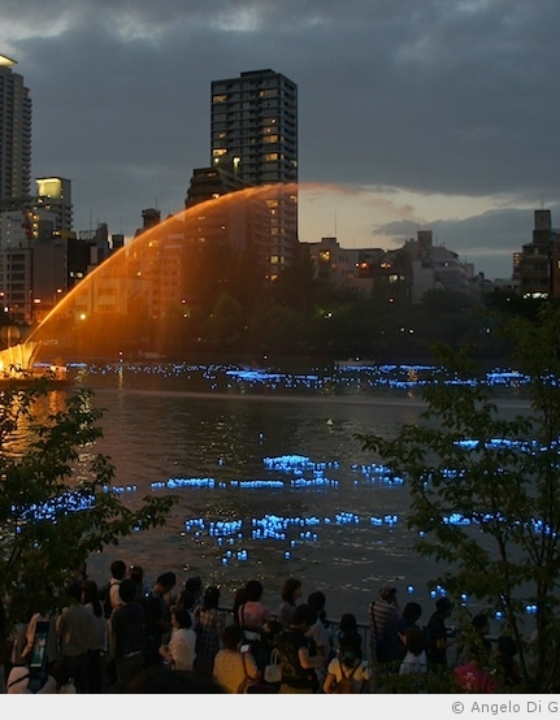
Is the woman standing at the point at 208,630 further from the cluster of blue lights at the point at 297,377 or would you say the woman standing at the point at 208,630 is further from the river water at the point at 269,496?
the cluster of blue lights at the point at 297,377

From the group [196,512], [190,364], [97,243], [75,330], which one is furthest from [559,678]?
[97,243]

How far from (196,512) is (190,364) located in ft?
253

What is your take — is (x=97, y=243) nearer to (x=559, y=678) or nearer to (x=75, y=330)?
(x=75, y=330)

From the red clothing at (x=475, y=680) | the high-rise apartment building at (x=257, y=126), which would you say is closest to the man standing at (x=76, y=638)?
the red clothing at (x=475, y=680)

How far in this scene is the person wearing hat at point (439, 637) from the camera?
802 cm

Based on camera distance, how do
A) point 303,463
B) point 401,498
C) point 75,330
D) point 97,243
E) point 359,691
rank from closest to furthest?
point 359,691, point 401,498, point 303,463, point 75,330, point 97,243

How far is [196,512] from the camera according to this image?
61.4 ft

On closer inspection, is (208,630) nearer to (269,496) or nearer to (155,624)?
(155,624)

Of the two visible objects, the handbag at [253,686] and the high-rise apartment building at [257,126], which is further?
the high-rise apartment building at [257,126]

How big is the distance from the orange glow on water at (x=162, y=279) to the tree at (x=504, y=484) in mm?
93624

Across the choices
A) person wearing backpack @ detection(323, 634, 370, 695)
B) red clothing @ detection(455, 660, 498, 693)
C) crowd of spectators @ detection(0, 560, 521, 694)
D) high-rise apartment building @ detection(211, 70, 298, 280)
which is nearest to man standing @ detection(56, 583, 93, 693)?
crowd of spectators @ detection(0, 560, 521, 694)

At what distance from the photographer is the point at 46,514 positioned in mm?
8422

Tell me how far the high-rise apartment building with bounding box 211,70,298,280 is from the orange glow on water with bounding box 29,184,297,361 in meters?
28.9

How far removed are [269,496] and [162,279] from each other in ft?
353
